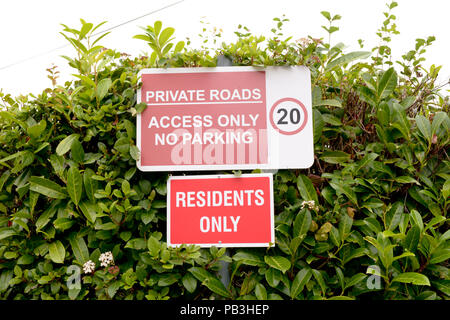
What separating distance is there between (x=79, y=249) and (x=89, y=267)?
0.41 ft

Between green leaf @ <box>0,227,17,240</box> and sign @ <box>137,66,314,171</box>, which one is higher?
sign @ <box>137,66,314,171</box>

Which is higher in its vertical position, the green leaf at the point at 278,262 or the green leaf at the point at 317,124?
the green leaf at the point at 317,124

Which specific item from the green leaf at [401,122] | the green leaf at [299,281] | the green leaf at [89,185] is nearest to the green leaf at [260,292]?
the green leaf at [299,281]

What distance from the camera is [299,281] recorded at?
5.33 ft

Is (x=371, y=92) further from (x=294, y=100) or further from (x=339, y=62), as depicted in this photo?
(x=294, y=100)

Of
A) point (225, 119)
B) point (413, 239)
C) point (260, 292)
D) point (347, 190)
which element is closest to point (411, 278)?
point (413, 239)

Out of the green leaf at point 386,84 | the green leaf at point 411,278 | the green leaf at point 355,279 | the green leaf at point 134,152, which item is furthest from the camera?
the green leaf at point 386,84

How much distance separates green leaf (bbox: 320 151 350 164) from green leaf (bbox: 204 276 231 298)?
844 mm

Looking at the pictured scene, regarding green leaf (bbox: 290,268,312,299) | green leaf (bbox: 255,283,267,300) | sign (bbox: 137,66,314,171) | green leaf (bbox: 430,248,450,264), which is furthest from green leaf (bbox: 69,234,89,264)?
green leaf (bbox: 430,248,450,264)

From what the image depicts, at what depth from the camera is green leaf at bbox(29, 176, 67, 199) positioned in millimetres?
1726

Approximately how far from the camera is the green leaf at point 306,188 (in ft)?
5.59

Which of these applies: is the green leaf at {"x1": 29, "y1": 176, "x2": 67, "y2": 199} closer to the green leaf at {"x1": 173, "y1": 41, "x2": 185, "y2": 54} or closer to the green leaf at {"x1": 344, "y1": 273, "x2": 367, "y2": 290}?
the green leaf at {"x1": 173, "y1": 41, "x2": 185, "y2": 54}

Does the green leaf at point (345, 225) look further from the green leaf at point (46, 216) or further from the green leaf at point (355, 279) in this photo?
the green leaf at point (46, 216)

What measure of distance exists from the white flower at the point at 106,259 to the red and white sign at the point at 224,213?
0.97 feet
